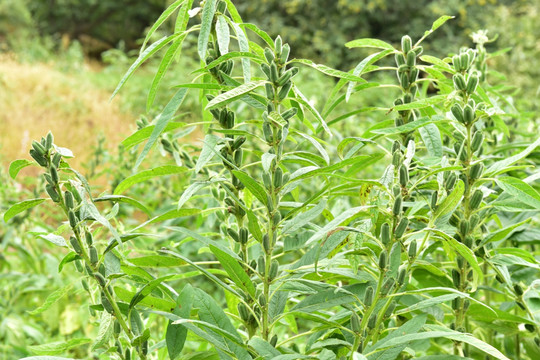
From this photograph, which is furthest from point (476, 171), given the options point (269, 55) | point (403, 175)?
point (269, 55)

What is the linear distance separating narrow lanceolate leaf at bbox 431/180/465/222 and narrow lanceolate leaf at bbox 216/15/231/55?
36 centimetres

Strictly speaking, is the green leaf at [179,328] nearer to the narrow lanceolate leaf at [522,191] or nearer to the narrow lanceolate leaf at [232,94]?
the narrow lanceolate leaf at [232,94]

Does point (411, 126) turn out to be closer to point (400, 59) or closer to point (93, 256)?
point (400, 59)

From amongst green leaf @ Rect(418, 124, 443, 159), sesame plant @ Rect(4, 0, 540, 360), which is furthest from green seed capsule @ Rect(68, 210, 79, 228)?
green leaf @ Rect(418, 124, 443, 159)

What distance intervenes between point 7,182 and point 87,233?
5.91 feet

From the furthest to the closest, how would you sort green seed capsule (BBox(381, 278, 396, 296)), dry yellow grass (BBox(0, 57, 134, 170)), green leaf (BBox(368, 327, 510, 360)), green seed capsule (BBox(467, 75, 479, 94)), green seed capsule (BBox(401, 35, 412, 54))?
dry yellow grass (BBox(0, 57, 134, 170))
green seed capsule (BBox(401, 35, 412, 54))
green seed capsule (BBox(467, 75, 479, 94))
green seed capsule (BBox(381, 278, 396, 296))
green leaf (BBox(368, 327, 510, 360))

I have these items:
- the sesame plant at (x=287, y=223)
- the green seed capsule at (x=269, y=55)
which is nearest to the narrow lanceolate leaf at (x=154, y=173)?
the sesame plant at (x=287, y=223)

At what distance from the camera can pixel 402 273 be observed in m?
0.80

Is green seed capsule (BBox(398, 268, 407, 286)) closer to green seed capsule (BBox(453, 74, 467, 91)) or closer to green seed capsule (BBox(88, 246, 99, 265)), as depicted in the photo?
green seed capsule (BBox(453, 74, 467, 91))

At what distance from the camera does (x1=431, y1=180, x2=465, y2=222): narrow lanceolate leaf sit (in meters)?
0.78

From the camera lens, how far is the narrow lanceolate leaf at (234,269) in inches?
30.7

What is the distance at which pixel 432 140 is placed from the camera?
3.26 feet

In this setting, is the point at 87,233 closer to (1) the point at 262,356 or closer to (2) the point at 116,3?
(1) the point at 262,356

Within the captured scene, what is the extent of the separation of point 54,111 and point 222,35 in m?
8.69
